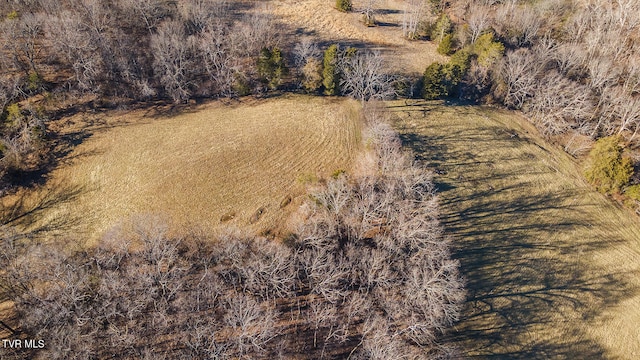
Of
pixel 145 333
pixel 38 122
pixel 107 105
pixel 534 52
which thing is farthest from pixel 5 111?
pixel 534 52

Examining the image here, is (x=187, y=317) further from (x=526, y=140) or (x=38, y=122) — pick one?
(x=526, y=140)

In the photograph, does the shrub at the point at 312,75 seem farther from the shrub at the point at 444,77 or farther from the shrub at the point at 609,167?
the shrub at the point at 609,167

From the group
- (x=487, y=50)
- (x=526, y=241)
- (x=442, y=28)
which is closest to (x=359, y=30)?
(x=442, y=28)

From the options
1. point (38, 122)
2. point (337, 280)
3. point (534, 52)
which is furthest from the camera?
point (534, 52)

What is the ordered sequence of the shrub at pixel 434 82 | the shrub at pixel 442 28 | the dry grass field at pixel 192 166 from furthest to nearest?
the shrub at pixel 442 28, the shrub at pixel 434 82, the dry grass field at pixel 192 166

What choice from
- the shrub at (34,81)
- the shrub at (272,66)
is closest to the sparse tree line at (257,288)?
the shrub at (34,81)

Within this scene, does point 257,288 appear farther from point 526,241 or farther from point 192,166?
point 526,241
